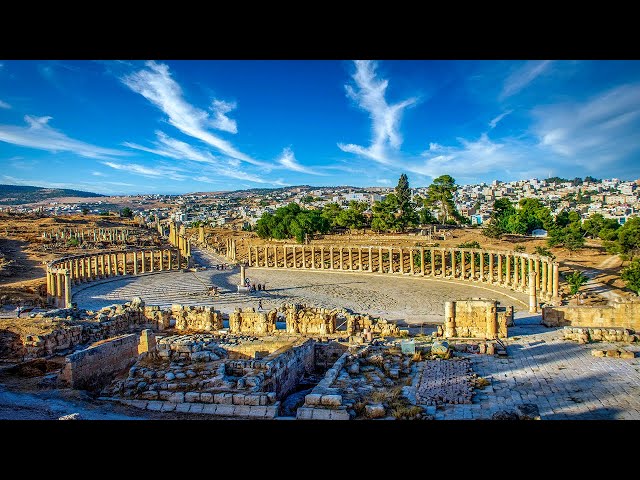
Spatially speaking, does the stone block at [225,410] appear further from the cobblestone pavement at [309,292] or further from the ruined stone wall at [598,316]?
the cobblestone pavement at [309,292]

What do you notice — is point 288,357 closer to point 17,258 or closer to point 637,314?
point 637,314

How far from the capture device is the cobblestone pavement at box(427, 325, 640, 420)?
9.35m

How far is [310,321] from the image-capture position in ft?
61.7

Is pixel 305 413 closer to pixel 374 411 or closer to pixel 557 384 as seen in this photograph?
pixel 374 411

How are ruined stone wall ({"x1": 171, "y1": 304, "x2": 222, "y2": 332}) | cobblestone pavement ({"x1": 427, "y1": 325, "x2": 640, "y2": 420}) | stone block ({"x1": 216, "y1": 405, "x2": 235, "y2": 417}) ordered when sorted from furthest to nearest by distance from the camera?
ruined stone wall ({"x1": 171, "y1": 304, "x2": 222, "y2": 332}) < cobblestone pavement ({"x1": 427, "y1": 325, "x2": 640, "y2": 420}) < stone block ({"x1": 216, "y1": 405, "x2": 235, "y2": 417})

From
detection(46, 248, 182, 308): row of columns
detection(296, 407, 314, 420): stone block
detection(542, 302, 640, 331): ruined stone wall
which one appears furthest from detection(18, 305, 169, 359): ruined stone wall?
detection(542, 302, 640, 331): ruined stone wall

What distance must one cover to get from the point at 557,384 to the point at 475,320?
615 centimetres

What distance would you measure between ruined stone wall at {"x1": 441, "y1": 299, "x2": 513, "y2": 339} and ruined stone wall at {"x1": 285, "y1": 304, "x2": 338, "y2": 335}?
442 cm

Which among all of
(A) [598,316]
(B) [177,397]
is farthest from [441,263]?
(B) [177,397]

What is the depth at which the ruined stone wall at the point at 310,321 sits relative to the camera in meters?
18.7

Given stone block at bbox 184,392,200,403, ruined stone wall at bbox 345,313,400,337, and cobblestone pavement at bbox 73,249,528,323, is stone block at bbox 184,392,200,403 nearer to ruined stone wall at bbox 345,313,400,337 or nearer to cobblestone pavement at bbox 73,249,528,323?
ruined stone wall at bbox 345,313,400,337

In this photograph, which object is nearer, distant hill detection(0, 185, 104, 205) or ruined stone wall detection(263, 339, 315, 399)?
ruined stone wall detection(263, 339, 315, 399)

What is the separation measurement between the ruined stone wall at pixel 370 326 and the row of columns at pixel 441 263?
34.3ft
